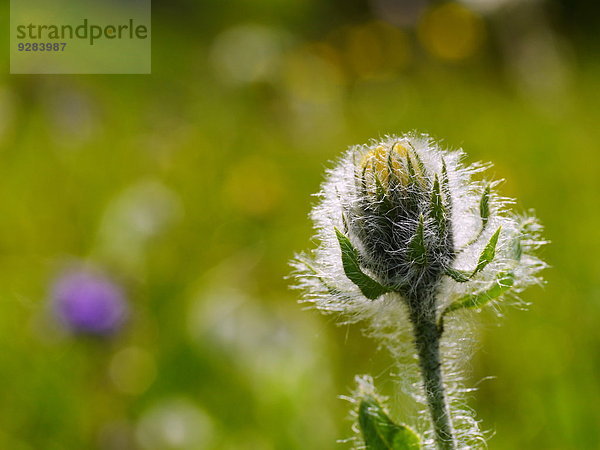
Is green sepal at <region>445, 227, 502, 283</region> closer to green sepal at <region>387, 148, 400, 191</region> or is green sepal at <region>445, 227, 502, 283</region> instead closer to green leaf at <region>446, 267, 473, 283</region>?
green leaf at <region>446, 267, 473, 283</region>

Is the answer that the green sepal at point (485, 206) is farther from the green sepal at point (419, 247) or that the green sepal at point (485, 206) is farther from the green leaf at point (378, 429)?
the green leaf at point (378, 429)

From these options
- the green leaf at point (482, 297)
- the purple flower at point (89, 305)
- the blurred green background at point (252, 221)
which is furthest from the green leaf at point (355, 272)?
the purple flower at point (89, 305)

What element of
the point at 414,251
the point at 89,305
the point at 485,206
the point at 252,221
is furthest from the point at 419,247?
the point at 252,221

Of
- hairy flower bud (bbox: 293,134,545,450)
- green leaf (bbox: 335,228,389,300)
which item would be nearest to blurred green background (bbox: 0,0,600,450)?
hairy flower bud (bbox: 293,134,545,450)

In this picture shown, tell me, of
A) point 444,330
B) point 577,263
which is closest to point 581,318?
point 577,263

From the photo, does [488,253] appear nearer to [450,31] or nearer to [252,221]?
[252,221]
